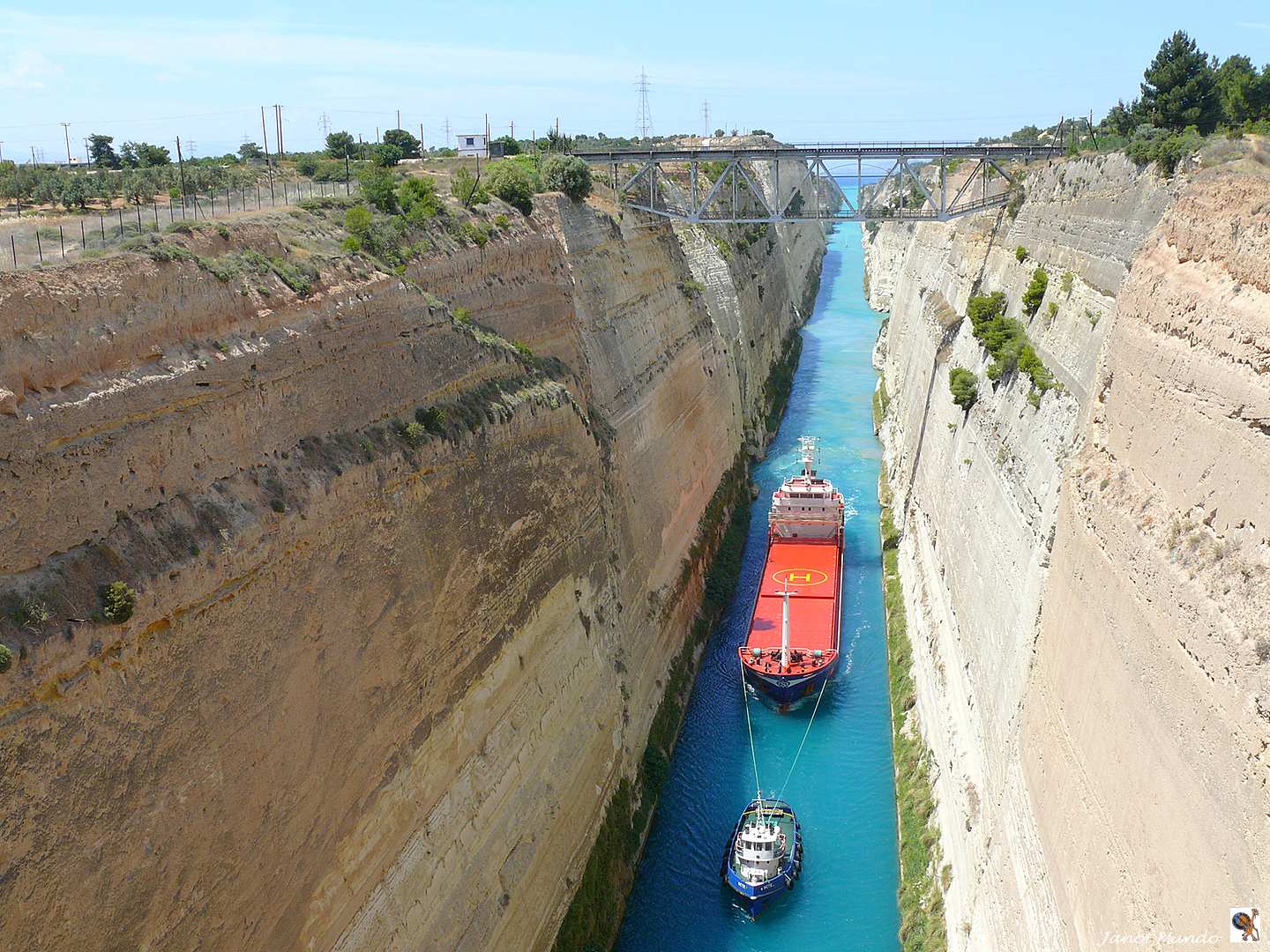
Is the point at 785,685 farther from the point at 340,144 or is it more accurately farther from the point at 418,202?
the point at 340,144

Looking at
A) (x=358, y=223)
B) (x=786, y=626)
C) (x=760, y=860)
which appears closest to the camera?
(x=358, y=223)

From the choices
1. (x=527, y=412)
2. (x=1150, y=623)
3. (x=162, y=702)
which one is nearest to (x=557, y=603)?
(x=527, y=412)

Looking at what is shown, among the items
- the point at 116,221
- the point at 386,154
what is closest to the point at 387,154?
the point at 386,154

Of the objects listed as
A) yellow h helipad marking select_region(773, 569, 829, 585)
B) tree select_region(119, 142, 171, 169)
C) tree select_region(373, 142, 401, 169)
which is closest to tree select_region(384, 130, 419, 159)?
tree select_region(373, 142, 401, 169)

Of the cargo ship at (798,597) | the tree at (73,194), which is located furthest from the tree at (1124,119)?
the tree at (73,194)

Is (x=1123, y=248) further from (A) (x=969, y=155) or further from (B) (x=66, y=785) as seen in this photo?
(B) (x=66, y=785)

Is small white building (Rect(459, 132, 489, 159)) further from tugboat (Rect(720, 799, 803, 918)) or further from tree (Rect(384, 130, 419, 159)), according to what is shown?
tugboat (Rect(720, 799, 803, 918))

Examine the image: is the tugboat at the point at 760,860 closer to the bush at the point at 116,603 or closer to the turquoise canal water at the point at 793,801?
the turquoise canal water at the point at 793,801
